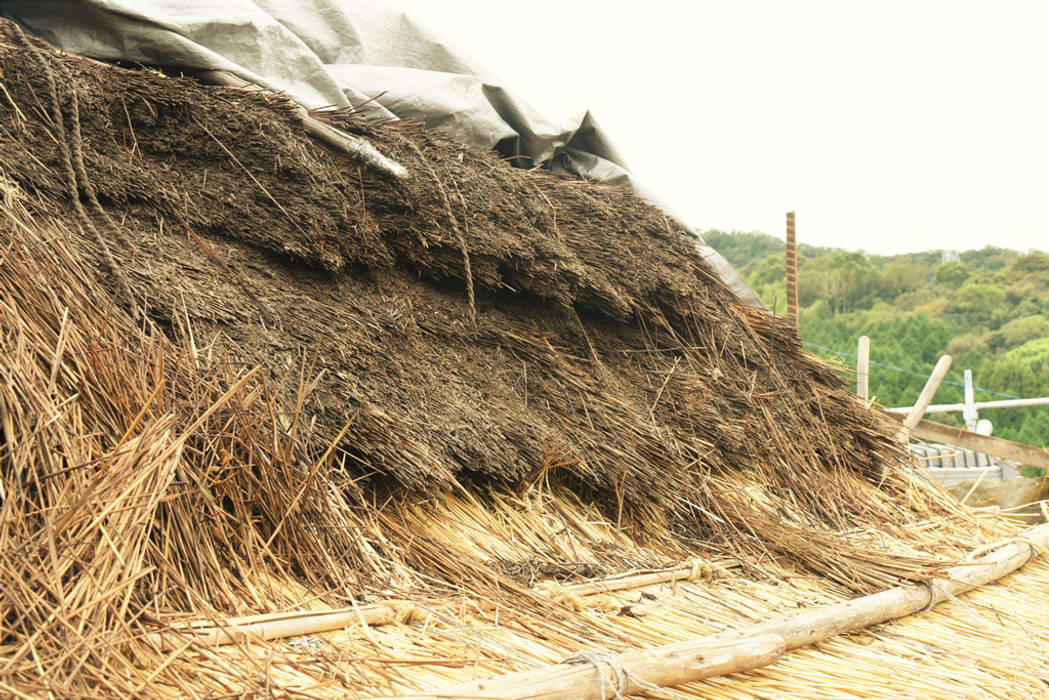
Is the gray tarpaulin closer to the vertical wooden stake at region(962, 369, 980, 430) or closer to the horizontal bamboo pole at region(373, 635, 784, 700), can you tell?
the horizontal bamboo pole at region(373, 635, 784, 700)

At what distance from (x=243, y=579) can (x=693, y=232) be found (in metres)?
3.98

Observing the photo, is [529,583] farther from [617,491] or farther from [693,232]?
[693,232]

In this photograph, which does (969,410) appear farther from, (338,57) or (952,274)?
(952,274)

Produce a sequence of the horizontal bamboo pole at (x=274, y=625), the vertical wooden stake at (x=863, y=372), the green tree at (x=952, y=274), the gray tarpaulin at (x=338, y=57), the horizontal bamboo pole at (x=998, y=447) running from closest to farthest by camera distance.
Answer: the horizontal bamboo pole at (x=274, y=625) < the gray tarpaulin at (x=338, y=57) < the horizontal bamboo pole at (x=998, y=447) < the vertical wooden stake at (x=863, y=372) < the green tree at (x=952, y=274)

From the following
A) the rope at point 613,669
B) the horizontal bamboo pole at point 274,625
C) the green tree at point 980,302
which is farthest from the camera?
the green tree at point 980,302

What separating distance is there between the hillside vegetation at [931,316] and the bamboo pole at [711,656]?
72.7ft

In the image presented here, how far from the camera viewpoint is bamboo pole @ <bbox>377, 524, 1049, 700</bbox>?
1.85m

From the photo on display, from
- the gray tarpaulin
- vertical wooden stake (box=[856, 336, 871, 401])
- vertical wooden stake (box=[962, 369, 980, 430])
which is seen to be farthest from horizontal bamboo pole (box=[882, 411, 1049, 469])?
vertical wooden stake (box=[962, 369, 980, 430])

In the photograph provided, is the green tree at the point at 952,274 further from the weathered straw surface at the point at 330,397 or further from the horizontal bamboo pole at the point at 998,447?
the weathered straw surface at the point at 330,397

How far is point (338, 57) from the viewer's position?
4723 millimetres

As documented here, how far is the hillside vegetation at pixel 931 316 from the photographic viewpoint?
27469mm

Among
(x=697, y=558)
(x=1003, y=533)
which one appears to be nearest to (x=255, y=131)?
(x=697, y=558)

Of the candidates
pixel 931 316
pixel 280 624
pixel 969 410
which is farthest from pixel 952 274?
pixel 280 624

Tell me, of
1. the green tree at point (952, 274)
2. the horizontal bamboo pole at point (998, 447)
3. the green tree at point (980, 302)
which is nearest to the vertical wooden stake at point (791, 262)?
the horizontal bamboo pole at point (998, 447)
